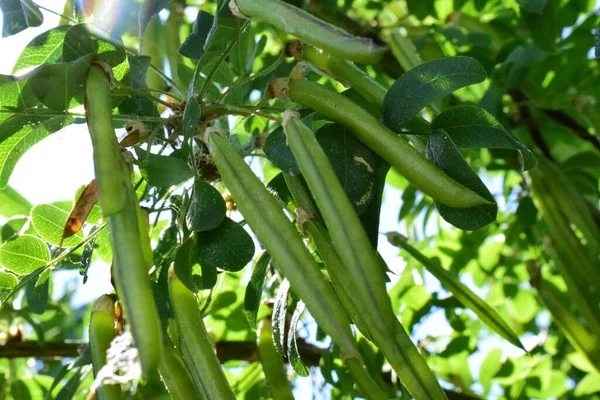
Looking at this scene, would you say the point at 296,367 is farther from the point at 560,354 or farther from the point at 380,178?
the point at 560,354

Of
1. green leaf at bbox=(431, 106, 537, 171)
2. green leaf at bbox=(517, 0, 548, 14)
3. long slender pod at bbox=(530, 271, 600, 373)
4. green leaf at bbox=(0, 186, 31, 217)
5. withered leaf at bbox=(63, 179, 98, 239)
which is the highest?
green leaf at bbox=(0, 186, 31, 217)

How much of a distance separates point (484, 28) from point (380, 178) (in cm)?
125

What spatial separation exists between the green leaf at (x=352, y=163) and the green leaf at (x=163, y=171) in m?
0.19

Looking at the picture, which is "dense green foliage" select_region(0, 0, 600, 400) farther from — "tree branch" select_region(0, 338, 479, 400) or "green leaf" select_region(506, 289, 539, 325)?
"green leaf" select_region(506, 289, 539, 325)

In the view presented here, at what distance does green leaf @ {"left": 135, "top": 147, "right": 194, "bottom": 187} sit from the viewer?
3.45 ft

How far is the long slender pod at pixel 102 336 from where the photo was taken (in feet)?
3.16

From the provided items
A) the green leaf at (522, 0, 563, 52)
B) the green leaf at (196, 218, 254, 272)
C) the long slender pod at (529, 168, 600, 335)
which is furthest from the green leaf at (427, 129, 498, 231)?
the green leaf at (522, 0, 563, 52)

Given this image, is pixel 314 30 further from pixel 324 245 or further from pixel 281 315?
pixel 281 315

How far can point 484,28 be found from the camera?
2.14 meters

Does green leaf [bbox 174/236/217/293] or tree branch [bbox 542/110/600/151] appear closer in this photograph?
green leaf [bbox 174/236/217/293]

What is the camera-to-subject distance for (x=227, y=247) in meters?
1.09

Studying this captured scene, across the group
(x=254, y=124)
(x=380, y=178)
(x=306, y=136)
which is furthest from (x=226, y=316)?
(x=306, y=136)

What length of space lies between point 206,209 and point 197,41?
0.27 metres

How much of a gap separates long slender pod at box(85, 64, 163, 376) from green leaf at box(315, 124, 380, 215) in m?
0.28
